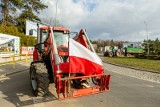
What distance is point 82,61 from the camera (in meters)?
8.10

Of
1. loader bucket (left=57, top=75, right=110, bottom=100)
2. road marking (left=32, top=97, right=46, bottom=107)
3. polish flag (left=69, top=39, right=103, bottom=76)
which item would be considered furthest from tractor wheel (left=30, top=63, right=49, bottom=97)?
polish flag (left=69, top=39, right=103, bottom=76)

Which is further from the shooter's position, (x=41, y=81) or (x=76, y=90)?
Result: (x=41, y=81)

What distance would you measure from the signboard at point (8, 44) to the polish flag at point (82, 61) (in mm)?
22159

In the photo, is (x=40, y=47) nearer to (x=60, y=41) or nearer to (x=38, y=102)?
(x=60, y=41)

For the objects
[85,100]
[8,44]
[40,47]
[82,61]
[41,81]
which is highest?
[8,44]

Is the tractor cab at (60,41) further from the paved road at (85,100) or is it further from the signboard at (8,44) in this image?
the signboard at (8,44)

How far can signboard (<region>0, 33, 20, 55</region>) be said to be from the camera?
1146 inches

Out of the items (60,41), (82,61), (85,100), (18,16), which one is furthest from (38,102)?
(18,16)

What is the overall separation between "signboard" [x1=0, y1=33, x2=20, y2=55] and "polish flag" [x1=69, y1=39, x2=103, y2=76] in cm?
2216

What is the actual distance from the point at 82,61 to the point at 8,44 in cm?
2451

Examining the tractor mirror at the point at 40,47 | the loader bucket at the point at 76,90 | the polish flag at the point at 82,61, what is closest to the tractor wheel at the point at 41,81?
the loader bucket at the point at 76,90

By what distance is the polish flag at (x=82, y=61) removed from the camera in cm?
788

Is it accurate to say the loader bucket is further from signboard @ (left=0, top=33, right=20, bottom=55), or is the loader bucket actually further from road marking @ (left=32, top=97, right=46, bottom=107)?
signboard @ (left=0, top=33, right=20, bottom=55)

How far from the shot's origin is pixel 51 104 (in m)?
7.71
